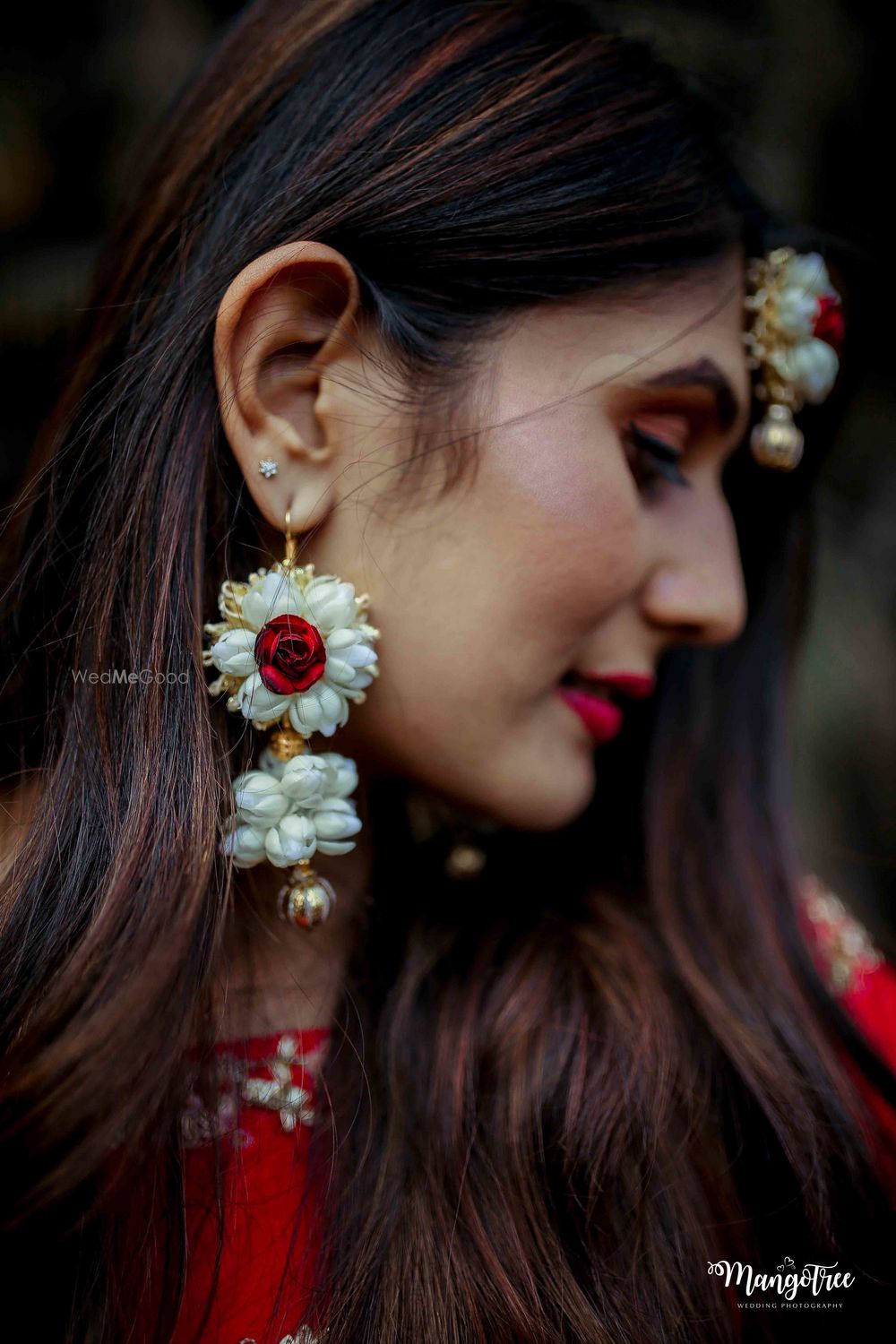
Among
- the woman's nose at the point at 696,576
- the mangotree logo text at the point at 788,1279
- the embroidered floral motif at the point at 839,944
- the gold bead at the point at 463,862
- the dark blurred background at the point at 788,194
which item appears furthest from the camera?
the dark blurred background at the point at 788,194

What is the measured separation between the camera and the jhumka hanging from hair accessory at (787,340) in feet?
3.54

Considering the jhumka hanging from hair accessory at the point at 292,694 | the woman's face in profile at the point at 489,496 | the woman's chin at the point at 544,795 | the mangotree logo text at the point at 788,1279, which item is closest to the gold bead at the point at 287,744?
the jhumka hanging from hair accessory at the point at 292,694

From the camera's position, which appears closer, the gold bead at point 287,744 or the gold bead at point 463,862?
the gold bead at point 287,744

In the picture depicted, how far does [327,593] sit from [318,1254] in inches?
23.1

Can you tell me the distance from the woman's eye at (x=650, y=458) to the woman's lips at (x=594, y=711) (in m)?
0.24

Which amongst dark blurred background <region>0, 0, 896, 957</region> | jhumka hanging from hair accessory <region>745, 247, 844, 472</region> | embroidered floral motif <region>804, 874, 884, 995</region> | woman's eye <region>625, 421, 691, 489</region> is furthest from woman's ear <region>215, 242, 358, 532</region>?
embroidered floral motif <region>804, 874, 884, 995</region>

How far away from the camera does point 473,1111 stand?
37.5 inches

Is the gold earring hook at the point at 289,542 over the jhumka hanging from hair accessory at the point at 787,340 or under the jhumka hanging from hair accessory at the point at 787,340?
under

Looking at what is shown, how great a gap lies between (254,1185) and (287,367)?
0.77m

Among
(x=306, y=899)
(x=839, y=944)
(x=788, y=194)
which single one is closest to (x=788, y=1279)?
(x=839, y=944)

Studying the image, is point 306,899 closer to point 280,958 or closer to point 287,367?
point 280,958

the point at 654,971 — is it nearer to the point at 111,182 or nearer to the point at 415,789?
the point at 415,789

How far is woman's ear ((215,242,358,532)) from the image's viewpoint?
85 centimetres

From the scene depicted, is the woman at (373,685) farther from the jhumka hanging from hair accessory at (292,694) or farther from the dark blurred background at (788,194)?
the dark blurred background at (788,194)
